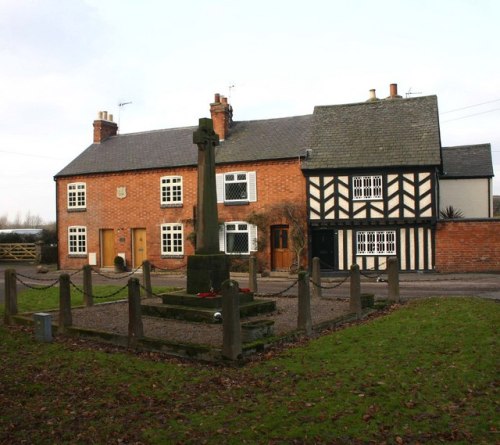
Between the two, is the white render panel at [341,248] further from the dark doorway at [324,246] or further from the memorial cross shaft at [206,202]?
the memorial cross shaft at [206,202]

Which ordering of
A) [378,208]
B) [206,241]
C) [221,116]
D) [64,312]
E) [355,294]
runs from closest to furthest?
1. [64,312]
2. [206,241]
3. [355,294]
4. [378,208]
5. [221,116]

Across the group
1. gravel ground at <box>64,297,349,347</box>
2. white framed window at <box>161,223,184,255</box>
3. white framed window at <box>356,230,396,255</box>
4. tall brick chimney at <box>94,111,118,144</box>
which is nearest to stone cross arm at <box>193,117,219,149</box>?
gravel ground at <box>64,297,349,347</box>

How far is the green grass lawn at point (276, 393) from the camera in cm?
560

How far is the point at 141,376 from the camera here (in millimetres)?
7883

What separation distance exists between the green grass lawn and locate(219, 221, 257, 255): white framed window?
17.0 metres

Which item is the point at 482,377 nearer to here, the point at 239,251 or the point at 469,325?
the point at 469,325

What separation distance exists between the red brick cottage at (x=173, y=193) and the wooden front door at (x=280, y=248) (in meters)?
0.05

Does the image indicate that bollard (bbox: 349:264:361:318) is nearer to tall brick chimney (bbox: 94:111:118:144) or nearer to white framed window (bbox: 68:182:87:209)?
white framed window (bbox: 68:182:87:209)

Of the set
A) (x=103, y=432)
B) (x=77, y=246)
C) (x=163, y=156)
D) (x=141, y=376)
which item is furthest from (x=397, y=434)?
(x=77, y=246)

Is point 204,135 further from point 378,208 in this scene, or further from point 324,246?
point 324,246

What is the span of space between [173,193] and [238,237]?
4468 millimetres

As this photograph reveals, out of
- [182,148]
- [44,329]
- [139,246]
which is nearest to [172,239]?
[139,246]

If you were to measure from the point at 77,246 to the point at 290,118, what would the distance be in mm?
14541

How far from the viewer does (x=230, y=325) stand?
329 inches
